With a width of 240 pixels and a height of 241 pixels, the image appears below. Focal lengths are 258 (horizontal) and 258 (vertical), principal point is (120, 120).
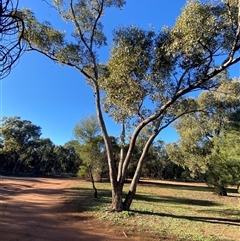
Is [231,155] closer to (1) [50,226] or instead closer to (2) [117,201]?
(2) [117,201]

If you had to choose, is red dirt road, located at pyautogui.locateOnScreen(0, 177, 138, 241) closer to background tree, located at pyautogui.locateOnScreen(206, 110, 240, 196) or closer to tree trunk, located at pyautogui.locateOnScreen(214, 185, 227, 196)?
background tree, located at pyautogui.locateOnScreen(206, 110, 240, 196)

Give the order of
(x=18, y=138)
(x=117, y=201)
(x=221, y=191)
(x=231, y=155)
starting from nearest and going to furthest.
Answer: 1. (x=117, y=201)
2. (x=231, y=155)
3. (x=221, y=191)
4. (x=18, y=138)

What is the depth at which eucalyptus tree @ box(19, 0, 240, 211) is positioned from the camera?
898 centimetres

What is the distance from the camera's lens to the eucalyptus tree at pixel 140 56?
8.98 m

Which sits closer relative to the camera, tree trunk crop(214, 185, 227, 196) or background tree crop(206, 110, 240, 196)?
background tree crop(206, 110, 240, 196)

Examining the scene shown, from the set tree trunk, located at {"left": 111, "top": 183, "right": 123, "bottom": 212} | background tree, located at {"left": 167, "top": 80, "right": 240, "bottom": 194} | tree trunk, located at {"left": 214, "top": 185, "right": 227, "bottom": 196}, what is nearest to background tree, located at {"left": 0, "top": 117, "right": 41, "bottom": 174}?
background tree, located at {"left": 167, "top": 80, "right": 240, "bottom": 194}

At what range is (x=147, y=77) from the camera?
10758mm

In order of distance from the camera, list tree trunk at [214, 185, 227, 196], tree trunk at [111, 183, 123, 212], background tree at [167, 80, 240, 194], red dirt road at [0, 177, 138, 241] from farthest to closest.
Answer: tree trunk at [214, 185, 227, 196], background tree at [167, 80, 240, 194], tree trunk at [111, 183, 123, 212], red dirt road at [0, 177, 138, 241]

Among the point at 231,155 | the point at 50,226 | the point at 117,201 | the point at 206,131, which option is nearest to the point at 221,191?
the point at 206,131

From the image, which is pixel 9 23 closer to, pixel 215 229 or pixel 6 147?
pixel 215 229

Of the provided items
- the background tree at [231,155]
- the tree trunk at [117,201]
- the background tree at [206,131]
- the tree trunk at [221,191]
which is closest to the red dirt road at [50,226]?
the tree trunk at [117,201]

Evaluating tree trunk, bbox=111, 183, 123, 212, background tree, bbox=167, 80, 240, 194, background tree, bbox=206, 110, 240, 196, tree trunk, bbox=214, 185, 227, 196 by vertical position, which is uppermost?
background tree, bbox=167, 80, 240, 194

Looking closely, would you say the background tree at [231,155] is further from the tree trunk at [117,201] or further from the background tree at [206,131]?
the tree trunk at [117,201]

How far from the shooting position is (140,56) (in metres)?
10.5
